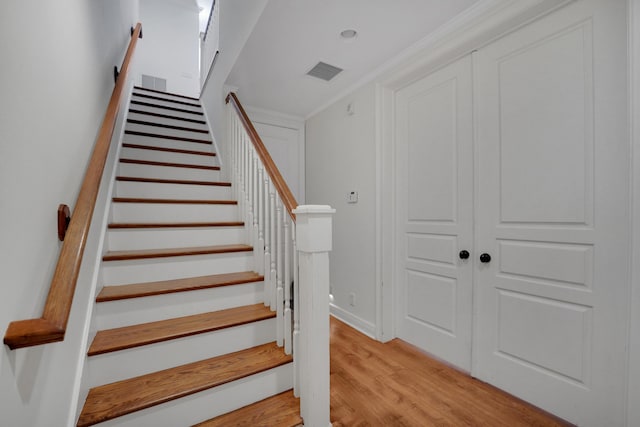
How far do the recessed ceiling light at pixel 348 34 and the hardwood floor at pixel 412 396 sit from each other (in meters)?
2.29

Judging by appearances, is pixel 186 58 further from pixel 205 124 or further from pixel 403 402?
pixel 403 402

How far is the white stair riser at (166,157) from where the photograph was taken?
256 cm

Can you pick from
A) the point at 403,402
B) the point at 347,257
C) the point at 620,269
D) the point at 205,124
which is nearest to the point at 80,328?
the point at 403,402

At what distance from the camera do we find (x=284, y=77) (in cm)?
240

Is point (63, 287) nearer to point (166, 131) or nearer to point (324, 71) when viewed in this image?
point (324, 71)

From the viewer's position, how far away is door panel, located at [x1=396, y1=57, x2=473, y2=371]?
1835 mm

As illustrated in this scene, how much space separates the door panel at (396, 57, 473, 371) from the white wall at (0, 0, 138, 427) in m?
2.05

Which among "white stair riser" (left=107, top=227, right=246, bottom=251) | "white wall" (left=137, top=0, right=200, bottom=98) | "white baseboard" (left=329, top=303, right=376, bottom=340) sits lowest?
"white baseboard" (left=329, top=303, right=376, bottom=340)

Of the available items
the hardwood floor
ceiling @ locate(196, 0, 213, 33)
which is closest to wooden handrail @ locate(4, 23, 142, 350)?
the hardwood floor

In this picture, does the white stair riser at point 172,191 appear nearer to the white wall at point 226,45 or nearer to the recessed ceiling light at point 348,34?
the white wall at point 226,45

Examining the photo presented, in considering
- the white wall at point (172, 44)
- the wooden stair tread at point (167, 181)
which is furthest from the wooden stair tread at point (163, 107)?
the white wall at point (172, 44)

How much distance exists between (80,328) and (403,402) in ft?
5.45

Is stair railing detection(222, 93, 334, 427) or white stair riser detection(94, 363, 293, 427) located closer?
white stair riser detection(94, 363, 293, 427)

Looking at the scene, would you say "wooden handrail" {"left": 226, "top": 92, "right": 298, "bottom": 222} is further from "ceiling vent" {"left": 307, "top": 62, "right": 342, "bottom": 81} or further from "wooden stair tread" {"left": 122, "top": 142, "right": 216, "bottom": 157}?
"wooden stair tread" {"left": 122, "top": 142, "right": 216, "bottom": 157}
